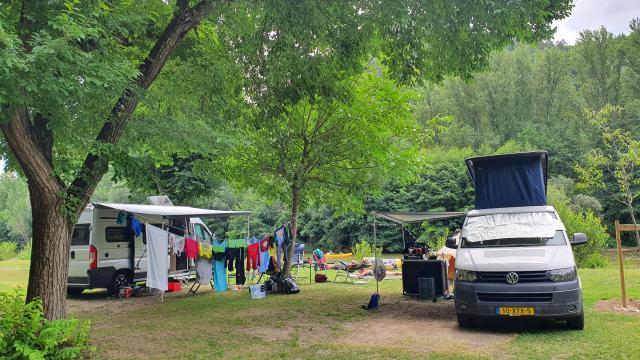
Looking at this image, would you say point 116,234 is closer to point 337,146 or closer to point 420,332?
point 337,146

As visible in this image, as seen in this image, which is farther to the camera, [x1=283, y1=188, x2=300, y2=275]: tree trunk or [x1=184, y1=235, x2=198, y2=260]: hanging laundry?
[x1=283, y1=188, x2=300, y2=275]: tree trunk

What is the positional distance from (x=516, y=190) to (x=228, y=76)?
18.6 ft

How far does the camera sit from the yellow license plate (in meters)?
6.56

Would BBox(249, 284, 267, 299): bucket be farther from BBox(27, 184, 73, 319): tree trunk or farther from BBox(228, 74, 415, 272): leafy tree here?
BBox(27, 184, 73, 319): tree trunk

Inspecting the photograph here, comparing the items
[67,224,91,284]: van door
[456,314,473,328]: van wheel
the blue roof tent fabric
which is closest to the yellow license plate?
[456,314,473,328]: van wheel

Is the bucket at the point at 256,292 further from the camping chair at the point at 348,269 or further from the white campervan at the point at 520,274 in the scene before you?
the white campervan at the point at 520,274

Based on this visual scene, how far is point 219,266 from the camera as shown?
1193 centimetres

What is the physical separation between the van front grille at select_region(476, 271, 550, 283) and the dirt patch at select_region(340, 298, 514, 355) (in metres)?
0.77

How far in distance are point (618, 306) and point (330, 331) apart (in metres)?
5.25

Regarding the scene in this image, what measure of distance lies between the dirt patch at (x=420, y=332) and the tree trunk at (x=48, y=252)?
3906mm

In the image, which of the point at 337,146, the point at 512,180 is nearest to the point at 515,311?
the point at 512,180

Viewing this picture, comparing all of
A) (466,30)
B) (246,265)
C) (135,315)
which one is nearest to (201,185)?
(246,265)

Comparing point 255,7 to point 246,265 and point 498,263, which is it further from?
point 246,265

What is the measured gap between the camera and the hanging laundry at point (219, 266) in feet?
38.5
